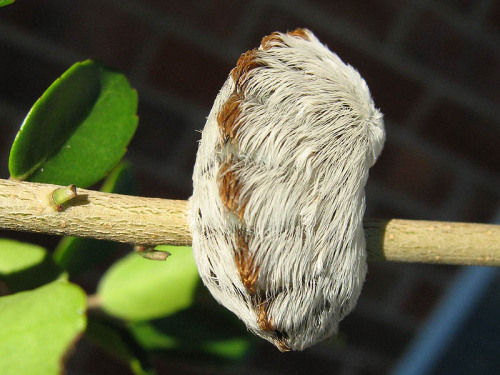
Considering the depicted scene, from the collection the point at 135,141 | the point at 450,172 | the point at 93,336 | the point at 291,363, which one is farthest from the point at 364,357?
the point at 93,336

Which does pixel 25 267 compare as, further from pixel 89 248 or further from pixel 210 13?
pixel 210 13

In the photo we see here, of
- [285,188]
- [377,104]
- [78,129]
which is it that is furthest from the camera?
[377,104]

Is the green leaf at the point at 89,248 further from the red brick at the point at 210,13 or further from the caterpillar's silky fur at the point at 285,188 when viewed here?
the red brick at the point at 210,13

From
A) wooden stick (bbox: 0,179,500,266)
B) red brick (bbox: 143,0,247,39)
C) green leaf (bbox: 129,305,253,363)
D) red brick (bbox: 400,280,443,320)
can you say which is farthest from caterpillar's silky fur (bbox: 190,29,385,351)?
red brick (bbox: 400,280,443,320)

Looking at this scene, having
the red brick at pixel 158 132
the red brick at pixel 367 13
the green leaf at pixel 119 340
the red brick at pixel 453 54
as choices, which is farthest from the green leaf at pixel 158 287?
the red brick at pixel 453 54

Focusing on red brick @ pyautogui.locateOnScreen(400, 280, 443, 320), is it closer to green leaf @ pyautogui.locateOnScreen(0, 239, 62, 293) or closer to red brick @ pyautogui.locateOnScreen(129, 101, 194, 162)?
red brick @ pyautogui.locateOnScreen(129, 101, 194, 162)

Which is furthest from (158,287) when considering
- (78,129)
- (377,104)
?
(377,104)
